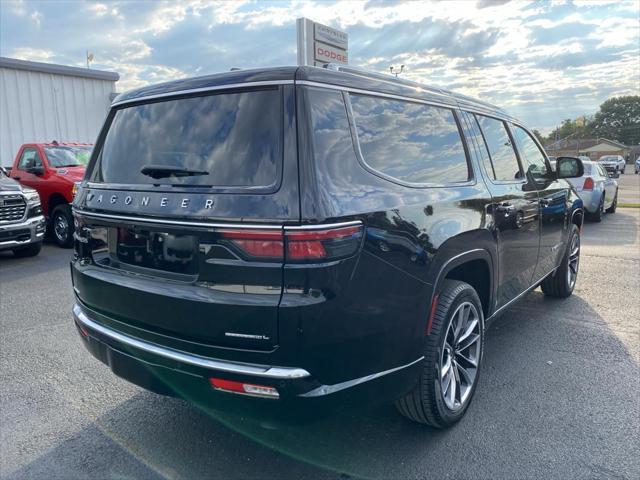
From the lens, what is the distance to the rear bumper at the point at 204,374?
2.15 meters

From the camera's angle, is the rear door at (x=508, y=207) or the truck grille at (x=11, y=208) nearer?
the rear door at (x=508, y=207)

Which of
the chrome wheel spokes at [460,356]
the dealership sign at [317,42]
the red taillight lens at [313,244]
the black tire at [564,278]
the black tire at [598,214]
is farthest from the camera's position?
the dealership sign at [317,42]

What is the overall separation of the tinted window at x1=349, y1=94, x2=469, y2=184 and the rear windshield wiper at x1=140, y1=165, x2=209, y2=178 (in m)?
0.82

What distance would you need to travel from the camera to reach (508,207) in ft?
11.8

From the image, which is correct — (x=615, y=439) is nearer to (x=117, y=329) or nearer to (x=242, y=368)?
(x=242, y=368)

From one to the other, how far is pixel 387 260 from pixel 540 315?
3.36 meters

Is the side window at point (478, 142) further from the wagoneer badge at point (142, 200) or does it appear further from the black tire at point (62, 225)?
the black tire at point (62, 225)

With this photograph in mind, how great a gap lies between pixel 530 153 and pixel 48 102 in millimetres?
12351

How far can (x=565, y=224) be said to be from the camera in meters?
5.06

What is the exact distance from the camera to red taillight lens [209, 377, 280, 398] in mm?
2170

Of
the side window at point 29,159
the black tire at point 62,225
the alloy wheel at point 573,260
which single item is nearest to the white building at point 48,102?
the side window at point 29,159

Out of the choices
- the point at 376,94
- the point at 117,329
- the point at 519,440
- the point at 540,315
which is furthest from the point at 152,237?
the point at 540,315

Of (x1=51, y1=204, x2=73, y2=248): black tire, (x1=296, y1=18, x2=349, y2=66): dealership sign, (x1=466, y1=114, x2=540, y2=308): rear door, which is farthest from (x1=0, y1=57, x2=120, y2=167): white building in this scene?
(x1=466, y1=114, x2=540, y2=308): rear door

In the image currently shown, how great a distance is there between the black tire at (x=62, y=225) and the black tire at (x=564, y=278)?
26.3ft
